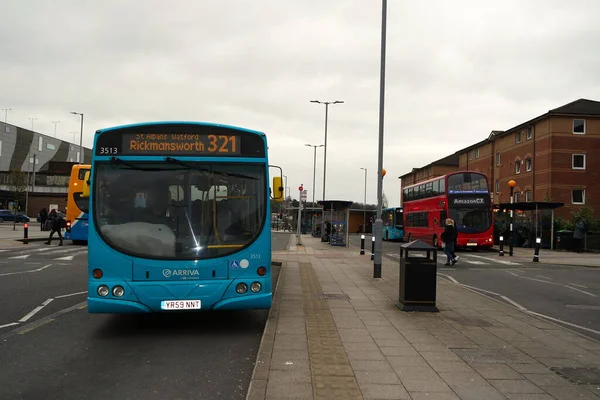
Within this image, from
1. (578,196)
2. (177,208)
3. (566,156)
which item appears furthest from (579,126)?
(177,208)

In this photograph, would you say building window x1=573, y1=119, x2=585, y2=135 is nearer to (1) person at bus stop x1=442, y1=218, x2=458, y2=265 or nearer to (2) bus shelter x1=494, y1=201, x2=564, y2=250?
(2) bus shelter x1=494, y1=201, x2=564, y2=250

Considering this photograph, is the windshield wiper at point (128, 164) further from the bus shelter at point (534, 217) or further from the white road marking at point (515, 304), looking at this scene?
the bus shelter at point (534, 217)

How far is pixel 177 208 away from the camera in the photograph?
717 centimetres

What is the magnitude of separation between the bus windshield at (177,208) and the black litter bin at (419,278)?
9.08 ft

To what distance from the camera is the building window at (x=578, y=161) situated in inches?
1730

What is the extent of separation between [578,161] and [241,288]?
44567mm

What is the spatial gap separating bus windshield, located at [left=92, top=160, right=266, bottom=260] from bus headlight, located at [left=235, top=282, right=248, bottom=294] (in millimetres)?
476

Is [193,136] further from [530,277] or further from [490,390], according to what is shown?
[530,277]

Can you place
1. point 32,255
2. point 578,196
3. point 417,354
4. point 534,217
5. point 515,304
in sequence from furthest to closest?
point 578,196 < point 534,217 < point 32,255 < point 515,304 < point 417,354

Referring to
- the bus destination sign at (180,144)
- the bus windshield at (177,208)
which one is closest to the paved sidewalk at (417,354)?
the bus windshield at (177,208)

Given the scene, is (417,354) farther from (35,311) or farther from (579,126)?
(579,126)

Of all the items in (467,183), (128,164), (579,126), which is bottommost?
(128,164)

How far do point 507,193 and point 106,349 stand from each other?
51.1 metres

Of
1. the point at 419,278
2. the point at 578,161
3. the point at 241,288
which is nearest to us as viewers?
the point at 241,288
